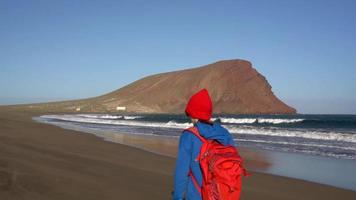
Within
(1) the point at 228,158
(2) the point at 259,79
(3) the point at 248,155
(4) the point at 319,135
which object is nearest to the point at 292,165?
(3) the point at 248,155

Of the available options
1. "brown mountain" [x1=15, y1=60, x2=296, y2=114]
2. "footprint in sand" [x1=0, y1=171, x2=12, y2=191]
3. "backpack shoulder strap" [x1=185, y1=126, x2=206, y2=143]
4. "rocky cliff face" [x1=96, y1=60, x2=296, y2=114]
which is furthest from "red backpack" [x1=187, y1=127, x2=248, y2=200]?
"rocky cliff face" [x1=96, y1=60, x2=296, y2=114]

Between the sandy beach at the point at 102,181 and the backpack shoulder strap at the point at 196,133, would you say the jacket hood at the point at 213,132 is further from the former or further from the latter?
the sandy beach at the point at 102,181

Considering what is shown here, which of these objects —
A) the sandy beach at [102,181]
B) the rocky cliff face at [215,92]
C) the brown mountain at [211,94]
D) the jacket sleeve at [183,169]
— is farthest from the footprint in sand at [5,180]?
the rocky cliff face at [215,92]

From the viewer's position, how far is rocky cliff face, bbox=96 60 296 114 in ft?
344

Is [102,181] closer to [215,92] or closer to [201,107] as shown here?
[201,107]

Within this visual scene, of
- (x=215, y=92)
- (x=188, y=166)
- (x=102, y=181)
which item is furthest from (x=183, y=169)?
(x=215, y=92)

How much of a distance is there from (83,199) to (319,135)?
20372 millimetres

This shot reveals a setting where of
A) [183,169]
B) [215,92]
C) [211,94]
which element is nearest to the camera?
[183,169]

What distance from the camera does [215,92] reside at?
106 m

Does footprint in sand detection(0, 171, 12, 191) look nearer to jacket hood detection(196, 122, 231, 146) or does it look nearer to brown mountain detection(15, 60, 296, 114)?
jacket hood detection(196, 122, 231, 146)

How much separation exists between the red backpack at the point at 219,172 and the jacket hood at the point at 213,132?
0.20 feet

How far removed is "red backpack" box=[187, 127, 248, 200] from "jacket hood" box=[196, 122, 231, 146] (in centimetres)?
6

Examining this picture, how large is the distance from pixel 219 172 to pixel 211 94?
10263cm

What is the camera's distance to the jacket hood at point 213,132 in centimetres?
314
